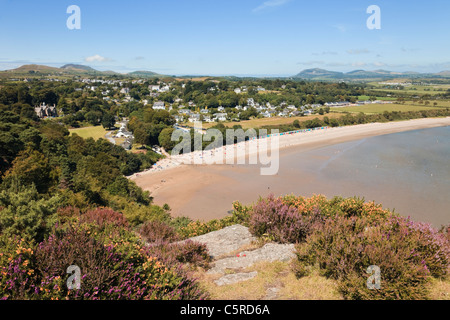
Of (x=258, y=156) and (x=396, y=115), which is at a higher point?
(x=396, y=115)

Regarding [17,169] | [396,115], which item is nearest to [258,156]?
[17,169]

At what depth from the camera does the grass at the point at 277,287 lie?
5.81 metres

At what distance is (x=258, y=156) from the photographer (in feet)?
138

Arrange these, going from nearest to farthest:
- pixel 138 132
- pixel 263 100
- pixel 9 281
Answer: pixel 9 281, pixel 138 132, pixel 263 100

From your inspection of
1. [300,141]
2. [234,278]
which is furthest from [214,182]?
[300,141]

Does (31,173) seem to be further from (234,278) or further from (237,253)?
(234,278)

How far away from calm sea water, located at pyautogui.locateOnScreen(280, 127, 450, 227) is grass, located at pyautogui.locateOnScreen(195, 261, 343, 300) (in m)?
17.8

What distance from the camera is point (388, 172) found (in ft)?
105

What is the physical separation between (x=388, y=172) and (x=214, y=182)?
1996cm

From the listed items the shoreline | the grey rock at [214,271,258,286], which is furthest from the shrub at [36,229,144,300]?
the shoreline

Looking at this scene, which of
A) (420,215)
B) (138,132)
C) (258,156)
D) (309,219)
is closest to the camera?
(309,219)

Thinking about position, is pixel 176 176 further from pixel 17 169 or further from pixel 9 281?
pixel 9 281

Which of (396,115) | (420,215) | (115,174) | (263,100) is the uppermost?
(263,100)

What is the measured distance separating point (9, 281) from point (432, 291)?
789 centimetres
